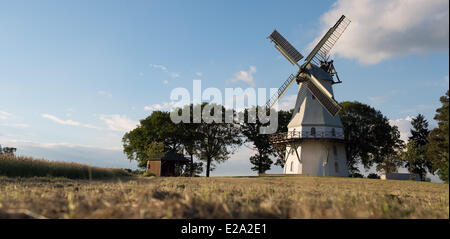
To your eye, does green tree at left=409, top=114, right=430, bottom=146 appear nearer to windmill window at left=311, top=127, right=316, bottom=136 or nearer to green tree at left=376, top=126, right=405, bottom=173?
green tree at left=376, top=126, right=405, bottom=173

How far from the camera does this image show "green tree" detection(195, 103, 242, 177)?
50.7m

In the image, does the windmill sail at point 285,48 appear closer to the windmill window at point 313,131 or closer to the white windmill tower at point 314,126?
the white windmill tower at point 314,126

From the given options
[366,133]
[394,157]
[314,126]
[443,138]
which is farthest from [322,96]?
[443,138]

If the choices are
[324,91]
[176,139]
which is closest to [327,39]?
[324,91]

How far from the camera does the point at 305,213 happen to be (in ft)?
5.99

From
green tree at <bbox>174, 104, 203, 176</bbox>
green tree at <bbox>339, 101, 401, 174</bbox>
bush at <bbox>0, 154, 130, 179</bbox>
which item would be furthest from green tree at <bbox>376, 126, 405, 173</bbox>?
bush at <bbox>0, 154, 130, 179</bbox>

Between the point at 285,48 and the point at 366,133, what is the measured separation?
18.7 m

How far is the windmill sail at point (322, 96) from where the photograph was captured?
3528 cm

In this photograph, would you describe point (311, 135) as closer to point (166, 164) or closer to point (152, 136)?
point (166, 164)

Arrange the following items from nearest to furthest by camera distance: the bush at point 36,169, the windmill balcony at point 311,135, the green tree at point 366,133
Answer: the bush at point 36,169 < the windmill balcony at point 311,135 < the green tree at point 366,133

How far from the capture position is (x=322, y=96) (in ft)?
119

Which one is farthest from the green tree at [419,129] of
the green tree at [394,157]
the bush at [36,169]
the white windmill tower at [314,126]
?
the bush at [36,169]

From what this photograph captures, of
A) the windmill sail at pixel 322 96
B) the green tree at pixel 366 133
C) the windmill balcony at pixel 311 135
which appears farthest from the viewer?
the green tree at pixel 366 133

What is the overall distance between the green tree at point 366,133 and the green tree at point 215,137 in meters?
17.4
